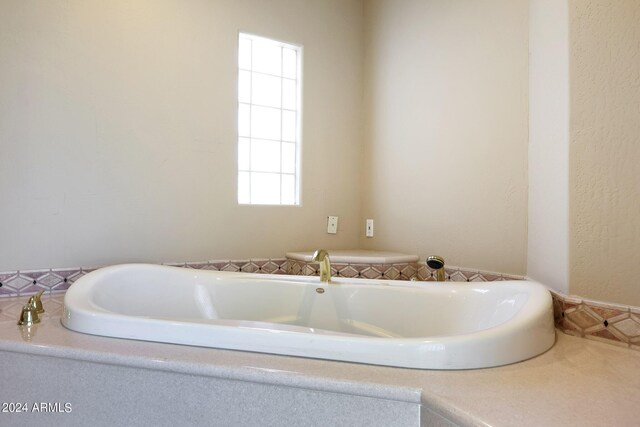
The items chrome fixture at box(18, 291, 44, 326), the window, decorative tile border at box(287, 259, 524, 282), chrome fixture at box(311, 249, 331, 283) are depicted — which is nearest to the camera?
chrome fixture at box(18, 291, 44, 326)

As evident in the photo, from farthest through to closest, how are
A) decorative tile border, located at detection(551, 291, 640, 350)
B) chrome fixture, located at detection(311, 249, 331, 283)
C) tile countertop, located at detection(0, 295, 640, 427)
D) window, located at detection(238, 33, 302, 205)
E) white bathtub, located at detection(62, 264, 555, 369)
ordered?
window, located at detection(238, 33, 302, 205)
chrome fixture, located at detection(311, 249, 331, 283)
decorative tile border, located at detection(551, 291, 640, 350)
white bathtub, located at detection(62, 264, 555, 369)
tile countertop, located at detection(0, 295, 640, 427)

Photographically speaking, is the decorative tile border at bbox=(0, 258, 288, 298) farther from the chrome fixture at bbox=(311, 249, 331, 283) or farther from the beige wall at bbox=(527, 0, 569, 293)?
the beige wall at bbox=(527, 0, 569, 293)

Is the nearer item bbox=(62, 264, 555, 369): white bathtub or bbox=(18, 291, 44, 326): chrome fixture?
bbox=(62, 264, 555, 369): white bathtub

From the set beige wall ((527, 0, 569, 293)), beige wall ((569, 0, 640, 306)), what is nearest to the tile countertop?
beige wall ((569, 0, 640, 306))

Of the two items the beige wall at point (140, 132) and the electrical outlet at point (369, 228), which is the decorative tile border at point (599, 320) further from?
the beige wall at point (140, 132)

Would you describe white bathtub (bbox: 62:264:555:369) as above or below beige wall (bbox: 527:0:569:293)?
below

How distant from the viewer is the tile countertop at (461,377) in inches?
30.9

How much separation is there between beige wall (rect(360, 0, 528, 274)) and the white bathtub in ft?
1.58

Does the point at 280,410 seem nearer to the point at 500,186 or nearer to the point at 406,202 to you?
the point at 500,186

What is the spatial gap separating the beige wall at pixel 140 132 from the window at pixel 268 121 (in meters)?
0.09

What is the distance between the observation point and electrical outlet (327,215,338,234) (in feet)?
8.69

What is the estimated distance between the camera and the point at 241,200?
2.42m

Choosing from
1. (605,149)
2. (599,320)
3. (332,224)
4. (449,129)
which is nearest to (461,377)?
(599,320)

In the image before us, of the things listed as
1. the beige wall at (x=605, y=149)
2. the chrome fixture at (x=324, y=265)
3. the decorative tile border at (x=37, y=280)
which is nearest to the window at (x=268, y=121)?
the chrome fixture at (x=324, y=265)
